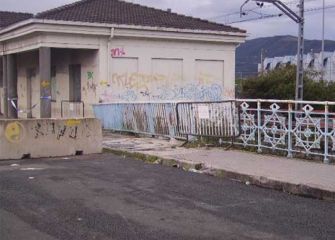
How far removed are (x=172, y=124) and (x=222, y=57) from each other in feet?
39.4

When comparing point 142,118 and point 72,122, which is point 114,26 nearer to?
point 142,118

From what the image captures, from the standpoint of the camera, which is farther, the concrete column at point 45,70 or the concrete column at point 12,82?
the concrete column at point 12,82

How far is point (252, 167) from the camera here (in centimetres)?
1112

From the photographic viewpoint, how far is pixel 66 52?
2670 centimetres

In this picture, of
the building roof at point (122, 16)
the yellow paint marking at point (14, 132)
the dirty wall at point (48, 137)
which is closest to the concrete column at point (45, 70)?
the building roof at point (122, 16)

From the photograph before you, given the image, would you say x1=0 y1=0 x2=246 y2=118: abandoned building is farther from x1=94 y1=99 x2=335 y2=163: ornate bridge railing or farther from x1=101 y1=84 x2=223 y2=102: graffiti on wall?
x1=94 y1=99 x2=335 y2=163: ornate bridge railing

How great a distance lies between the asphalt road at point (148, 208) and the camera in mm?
6812

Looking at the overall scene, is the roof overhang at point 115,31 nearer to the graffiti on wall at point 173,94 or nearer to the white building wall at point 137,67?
the white building wall at point 137,67

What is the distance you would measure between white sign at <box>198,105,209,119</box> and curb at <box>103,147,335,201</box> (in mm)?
1974

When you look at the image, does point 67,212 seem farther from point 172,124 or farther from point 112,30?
point 112,30

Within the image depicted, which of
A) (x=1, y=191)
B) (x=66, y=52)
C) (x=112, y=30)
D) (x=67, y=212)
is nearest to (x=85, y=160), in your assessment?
(x=1, y=191)

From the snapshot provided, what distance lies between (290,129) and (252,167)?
1561mm

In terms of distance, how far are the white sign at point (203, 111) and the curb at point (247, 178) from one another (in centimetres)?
197

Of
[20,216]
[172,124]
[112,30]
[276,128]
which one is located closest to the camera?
[20,216]
